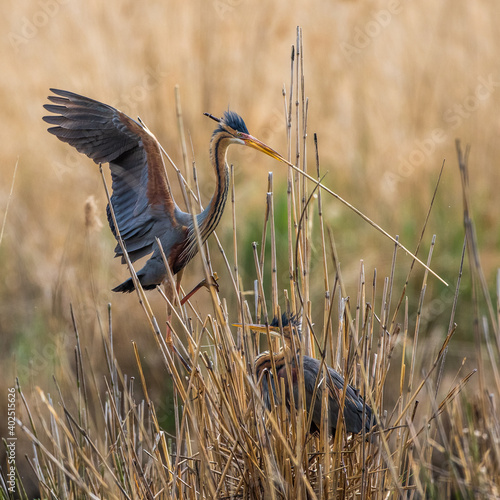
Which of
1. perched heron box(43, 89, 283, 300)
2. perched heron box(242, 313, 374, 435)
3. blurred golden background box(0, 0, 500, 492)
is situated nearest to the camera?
perched heron box(242, 313, 374, 435)

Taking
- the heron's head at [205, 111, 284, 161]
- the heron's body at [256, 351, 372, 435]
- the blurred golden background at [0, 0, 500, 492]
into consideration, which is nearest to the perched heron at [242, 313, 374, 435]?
the heron's body at [256, 351, 372, 435]

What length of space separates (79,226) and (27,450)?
124cm

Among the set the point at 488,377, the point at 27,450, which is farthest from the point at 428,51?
the point at 27,450

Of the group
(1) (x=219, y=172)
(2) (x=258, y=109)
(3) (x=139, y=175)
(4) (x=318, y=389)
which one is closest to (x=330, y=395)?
(4) (x=318, y=389)

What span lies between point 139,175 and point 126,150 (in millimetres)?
66

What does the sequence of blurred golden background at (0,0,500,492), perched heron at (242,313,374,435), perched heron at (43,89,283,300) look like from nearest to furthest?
perched heron at (242,313,374,435)
perched heron at (43,89,283,300)
blurred golden background at (0,0,500,492)

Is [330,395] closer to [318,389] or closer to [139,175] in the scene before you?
[318,389]

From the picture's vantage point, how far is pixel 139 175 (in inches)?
71.4

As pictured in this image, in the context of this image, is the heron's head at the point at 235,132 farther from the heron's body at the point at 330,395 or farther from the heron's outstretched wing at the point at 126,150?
the heron's body at the point at 330,395

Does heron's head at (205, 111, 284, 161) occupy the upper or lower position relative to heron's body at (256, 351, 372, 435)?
upper

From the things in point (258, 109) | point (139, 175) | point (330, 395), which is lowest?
point (330, 395)

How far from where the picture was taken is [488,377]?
3297 mm

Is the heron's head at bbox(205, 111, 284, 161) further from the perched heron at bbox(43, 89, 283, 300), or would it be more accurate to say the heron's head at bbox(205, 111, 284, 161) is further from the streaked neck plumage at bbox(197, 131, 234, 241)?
the perched heron at bbox(43, 89, 283, 300)

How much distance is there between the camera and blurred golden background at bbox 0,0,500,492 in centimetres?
379
